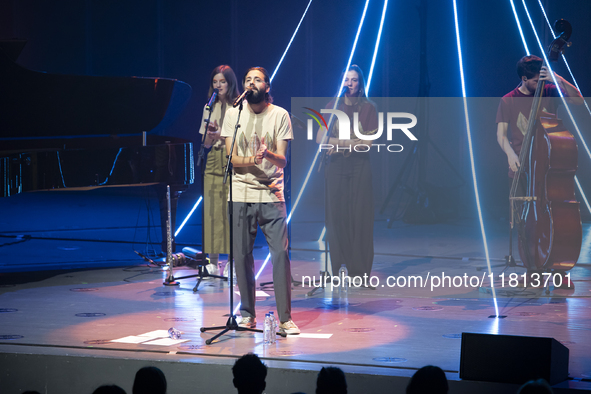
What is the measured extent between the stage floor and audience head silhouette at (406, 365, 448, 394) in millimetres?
732

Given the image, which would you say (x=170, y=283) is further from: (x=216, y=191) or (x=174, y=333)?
(x=174, y=333)

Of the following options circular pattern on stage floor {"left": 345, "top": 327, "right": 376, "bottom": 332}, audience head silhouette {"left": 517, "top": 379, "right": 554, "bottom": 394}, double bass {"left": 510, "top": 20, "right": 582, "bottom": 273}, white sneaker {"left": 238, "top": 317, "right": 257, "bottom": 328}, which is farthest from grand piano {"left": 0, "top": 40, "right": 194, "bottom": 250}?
audience head silhouette {"left": 517, "top": 379, "right": 554, "bottom": 394}

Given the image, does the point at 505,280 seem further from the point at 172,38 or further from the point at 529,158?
the point at 172,38

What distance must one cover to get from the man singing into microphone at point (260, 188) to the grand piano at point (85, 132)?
2.17 metres

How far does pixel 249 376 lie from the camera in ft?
7.66

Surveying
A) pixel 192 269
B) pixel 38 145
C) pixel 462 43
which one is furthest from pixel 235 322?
pixel 462 43

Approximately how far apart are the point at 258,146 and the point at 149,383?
193 cm

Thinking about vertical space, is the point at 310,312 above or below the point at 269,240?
below

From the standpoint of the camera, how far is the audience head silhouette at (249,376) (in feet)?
7.64

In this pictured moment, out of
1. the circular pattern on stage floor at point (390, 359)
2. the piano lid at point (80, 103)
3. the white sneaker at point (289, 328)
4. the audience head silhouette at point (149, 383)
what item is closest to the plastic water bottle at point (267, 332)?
the white sneaker at point (289, 328)

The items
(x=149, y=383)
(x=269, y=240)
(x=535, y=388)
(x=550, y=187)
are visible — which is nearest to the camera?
(x=535, y=388)

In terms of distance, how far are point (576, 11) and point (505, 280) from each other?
4.60 m

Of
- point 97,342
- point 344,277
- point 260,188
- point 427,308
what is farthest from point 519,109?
point 97,342

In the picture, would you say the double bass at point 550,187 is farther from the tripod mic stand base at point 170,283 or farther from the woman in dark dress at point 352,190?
the tripod mic stand base at point 170,283
